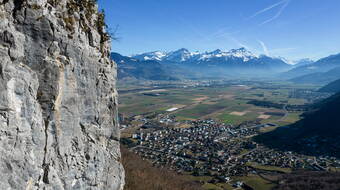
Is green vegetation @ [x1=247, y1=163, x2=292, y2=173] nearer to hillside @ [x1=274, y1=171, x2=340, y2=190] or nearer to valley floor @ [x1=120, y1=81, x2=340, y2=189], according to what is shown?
valley floor @ [x1=120, y1=81, x2=340, y2=189]

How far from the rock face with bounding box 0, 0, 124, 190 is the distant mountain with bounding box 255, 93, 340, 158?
102 metres

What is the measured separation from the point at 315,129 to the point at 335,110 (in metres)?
29.2

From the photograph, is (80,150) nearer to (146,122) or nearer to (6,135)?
(6,135)

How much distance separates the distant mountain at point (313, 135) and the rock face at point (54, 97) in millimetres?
102122

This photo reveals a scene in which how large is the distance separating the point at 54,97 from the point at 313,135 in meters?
133

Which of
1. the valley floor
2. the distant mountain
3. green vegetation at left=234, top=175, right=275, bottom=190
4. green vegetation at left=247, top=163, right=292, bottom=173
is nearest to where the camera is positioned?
green vegetation at left=234, top=175, right=275, bottom=190

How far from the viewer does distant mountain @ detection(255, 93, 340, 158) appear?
104m

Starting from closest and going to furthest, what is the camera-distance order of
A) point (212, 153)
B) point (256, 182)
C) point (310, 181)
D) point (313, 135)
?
point (310, 181) < point (256, 182) < point (212, 153) < point (313, 135)

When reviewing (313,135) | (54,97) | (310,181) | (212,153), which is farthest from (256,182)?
(313,135)

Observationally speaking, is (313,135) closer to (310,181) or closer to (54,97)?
(310,181)

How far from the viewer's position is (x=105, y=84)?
16969 mm

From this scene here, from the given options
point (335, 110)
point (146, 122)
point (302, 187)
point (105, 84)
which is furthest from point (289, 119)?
point (105, 84)

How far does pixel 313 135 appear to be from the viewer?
12156 centimetres

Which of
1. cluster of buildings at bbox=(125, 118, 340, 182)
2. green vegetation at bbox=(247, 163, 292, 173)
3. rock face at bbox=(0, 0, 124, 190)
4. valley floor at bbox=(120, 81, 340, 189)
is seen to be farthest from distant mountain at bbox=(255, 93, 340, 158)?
rock face at bbox=(0, 0, 124, 190)
